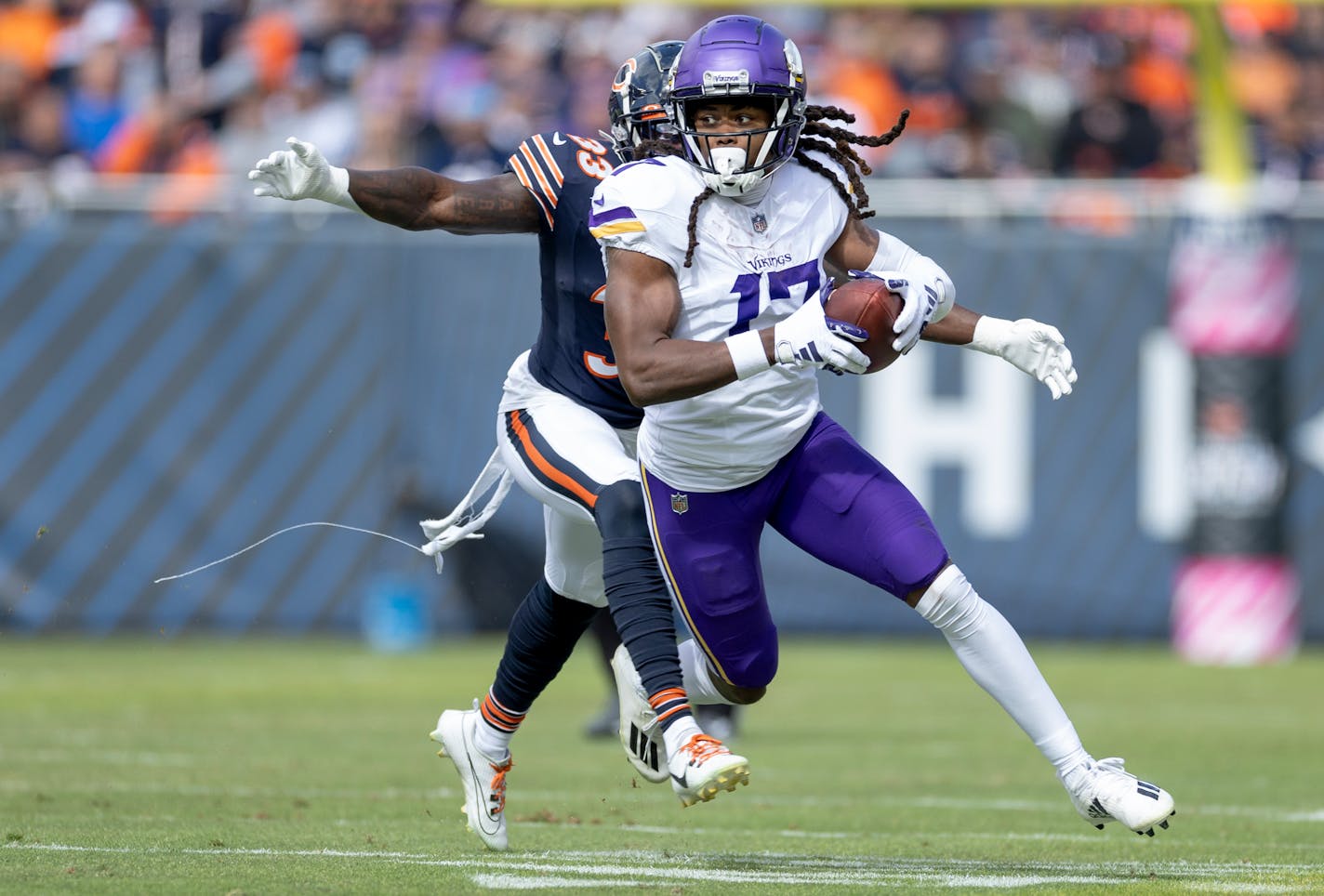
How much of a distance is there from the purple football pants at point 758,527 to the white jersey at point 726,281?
0.16 feet

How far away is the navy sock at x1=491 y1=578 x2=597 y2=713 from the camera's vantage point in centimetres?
534

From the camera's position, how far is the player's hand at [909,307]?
4.59 meters

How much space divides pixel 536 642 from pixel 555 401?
0.61 meters

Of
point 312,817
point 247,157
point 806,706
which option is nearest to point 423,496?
point 247,157

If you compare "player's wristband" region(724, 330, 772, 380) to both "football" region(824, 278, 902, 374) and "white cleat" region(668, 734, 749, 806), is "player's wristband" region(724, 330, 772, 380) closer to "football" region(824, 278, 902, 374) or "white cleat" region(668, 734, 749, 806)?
"football" region(824, 278, 902, 374)

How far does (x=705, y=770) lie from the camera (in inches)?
178

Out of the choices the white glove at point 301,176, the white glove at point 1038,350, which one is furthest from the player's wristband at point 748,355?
the white glove at point 301,176

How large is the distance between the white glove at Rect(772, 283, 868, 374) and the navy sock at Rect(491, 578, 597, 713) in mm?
1104

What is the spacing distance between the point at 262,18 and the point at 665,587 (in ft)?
30.7

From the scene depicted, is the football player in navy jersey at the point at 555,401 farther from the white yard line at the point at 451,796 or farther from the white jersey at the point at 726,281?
the white yard line at the point at 451,796

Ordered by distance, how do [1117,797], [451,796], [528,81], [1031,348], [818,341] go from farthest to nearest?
[528,81]
[451,796]
[1031,348]
[1117,797]
[818,341]

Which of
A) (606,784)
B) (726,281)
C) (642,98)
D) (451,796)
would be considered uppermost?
(642,98)

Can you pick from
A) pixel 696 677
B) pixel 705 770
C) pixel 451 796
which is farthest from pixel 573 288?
pixel 451 796

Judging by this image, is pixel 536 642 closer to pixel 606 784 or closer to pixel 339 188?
pixel 339 188
